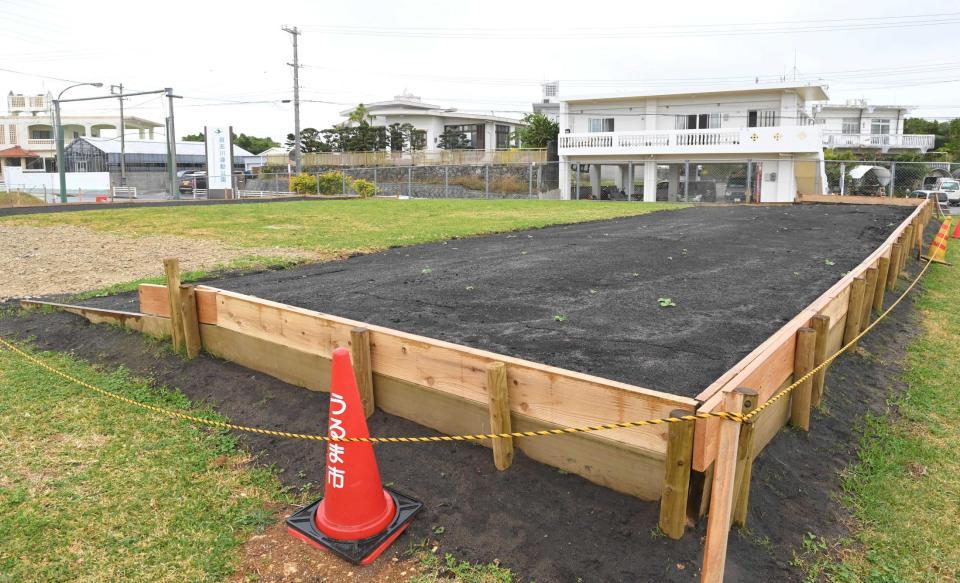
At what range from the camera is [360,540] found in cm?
344

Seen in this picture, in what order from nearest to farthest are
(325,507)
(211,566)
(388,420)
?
(211,566) < (325,507) < (388,420)

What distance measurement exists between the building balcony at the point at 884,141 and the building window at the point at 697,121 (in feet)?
103

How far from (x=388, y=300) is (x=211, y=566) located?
12.7ft

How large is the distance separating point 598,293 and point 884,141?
66335mm

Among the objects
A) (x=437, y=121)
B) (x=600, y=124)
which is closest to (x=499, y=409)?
(x=600, y=124)

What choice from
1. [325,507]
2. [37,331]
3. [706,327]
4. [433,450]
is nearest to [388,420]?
[433,450]

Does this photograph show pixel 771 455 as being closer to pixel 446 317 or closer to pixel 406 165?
pixel 446 317

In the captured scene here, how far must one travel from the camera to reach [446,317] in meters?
6.20

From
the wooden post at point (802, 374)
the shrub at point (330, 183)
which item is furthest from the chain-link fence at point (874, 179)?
the wooden post at point (802, 374)

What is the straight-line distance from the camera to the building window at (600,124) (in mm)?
38656

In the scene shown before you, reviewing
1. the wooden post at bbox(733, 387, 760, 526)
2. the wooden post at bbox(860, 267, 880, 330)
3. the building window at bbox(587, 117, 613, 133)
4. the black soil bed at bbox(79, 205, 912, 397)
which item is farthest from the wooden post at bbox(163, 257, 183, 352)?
the building window at bbox(587, 117, 613, 133)

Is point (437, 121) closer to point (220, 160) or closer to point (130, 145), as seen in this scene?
point (220, 160)

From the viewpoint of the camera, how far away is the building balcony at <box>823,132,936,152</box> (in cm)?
6031

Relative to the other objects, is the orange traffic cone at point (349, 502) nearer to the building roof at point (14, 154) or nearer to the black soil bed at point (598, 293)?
the black soil bed at point (598, 293)
